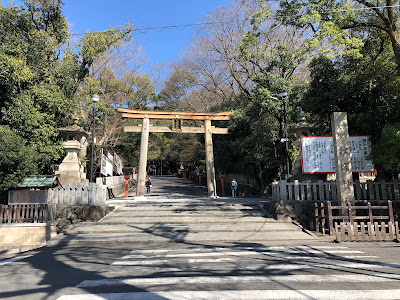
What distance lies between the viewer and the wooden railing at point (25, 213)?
34.8ft

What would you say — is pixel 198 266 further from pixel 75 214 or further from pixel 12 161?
pixel 12 161

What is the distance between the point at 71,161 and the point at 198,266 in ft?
39.2

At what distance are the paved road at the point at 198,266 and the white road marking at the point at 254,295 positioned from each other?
0.01m

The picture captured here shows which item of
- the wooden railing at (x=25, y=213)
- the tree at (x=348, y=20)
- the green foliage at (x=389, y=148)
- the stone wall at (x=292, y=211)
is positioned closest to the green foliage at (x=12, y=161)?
the wooden railing at (x=25, y=213)

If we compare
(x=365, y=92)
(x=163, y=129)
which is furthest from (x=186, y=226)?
(x=365, y=92)

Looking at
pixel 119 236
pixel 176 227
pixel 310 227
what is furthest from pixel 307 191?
pixel 119 236

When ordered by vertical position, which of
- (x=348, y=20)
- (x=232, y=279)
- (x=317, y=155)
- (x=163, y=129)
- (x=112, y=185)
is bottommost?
(x=232, y=279)

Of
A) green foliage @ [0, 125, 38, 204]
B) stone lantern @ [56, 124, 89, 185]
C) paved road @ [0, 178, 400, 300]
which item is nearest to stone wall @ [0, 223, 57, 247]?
paved road @ [0, 178, 400, 300]

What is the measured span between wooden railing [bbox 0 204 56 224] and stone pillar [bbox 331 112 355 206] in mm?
11672

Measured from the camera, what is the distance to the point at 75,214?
11.2m

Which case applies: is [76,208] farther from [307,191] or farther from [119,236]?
[307,191]

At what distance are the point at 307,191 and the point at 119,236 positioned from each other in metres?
7.63

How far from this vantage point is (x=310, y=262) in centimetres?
576

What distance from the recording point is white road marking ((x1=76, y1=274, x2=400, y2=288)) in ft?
14.5
